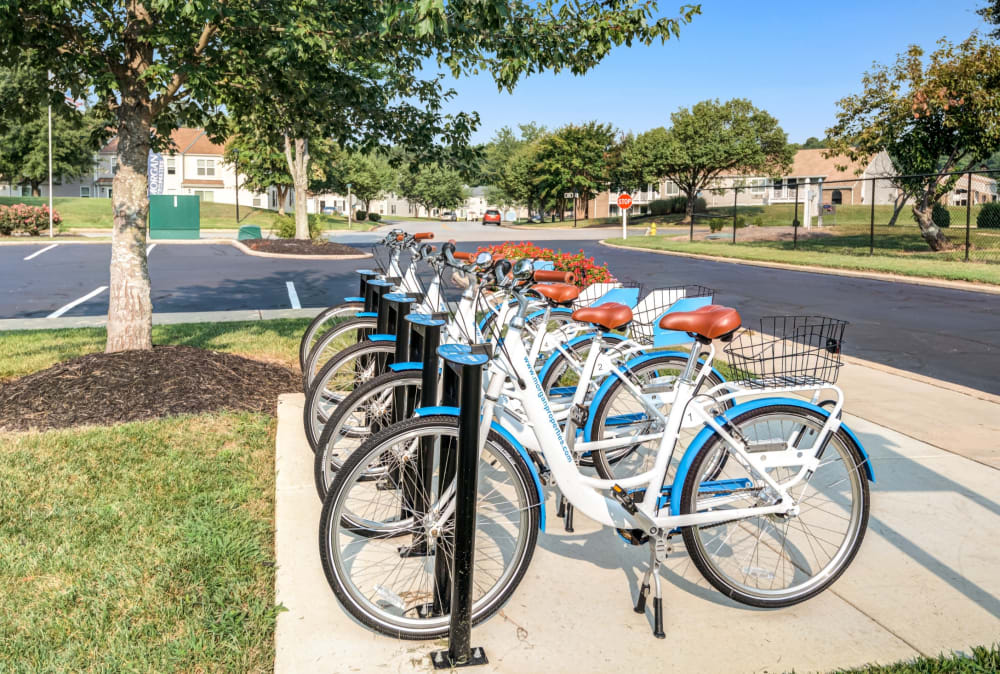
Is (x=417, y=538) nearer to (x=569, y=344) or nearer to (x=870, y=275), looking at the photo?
(x=569, y=344)

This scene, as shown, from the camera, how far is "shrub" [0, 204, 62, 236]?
107ft

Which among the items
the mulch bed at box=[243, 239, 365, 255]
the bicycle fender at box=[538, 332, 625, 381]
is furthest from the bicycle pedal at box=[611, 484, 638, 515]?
the mulch bed at box=[243, 239, 365, 255]

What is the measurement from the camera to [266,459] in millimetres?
5480

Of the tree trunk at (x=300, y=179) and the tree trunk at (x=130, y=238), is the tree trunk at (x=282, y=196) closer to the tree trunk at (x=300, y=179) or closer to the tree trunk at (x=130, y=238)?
the tree trunk at (x=300, y=179)

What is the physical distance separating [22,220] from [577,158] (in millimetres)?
47649

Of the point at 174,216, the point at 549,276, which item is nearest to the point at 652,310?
the point at 549,276

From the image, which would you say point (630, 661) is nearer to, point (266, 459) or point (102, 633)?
point (102, 633)

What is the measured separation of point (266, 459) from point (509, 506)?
193 centimetres

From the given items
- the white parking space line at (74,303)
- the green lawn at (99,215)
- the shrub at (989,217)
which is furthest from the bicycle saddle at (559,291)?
the shrub at (989,217)

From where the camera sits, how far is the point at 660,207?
233 feet

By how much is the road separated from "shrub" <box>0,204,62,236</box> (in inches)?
323

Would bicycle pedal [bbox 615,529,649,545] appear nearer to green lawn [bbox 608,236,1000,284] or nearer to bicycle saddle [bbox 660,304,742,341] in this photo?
bicycle saddle [bbox 660,304,742,341]

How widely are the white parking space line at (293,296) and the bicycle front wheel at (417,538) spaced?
33.0 ft

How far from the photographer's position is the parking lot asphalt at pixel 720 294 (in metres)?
10.0
